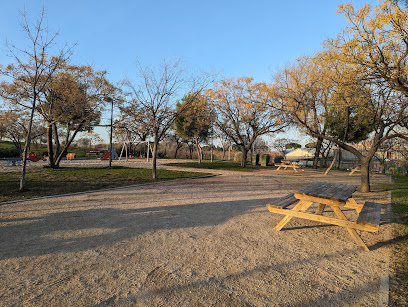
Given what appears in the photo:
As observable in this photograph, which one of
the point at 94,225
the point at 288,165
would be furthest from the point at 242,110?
the point at 94,225

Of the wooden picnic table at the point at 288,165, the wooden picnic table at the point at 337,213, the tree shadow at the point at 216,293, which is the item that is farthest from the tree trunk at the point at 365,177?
the wooden picnic table at the point at 288,165

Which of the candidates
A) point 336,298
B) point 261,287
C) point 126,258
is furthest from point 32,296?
point 336,298

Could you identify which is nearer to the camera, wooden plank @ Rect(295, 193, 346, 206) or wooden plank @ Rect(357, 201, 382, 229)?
wooden plank @ Rect(357, 201, 382, 229)

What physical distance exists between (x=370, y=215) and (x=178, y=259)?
2989mm

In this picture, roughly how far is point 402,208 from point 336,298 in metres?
5.32

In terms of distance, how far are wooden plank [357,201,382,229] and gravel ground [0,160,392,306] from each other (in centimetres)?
47

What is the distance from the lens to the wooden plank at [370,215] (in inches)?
131

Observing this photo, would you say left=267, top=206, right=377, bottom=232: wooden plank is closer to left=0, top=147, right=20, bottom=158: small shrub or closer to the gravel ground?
the gravel ground

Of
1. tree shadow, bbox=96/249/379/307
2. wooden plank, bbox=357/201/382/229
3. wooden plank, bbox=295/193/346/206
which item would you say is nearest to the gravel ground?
tree shadow, bbox=96/249/379/307

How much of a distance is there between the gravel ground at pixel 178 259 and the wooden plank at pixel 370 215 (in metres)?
0.47

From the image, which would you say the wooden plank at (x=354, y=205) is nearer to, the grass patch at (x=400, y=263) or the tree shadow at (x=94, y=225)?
the grass patch at (x=400, y=263)

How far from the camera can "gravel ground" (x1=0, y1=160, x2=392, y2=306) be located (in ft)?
7.47

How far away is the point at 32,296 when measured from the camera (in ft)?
7.27

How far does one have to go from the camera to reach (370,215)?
3701mm
